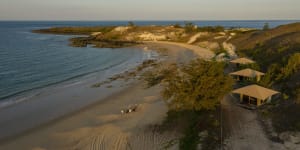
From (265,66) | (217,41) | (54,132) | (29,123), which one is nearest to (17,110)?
(29,123)

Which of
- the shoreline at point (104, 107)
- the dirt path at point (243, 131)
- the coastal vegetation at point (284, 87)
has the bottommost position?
the shoreline at point (104, 107)

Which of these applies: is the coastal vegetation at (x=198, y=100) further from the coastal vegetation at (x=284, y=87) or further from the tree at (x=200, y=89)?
the coastal vegetation at (x=284, y=87)

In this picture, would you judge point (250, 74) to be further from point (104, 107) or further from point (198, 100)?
point (104, 107)

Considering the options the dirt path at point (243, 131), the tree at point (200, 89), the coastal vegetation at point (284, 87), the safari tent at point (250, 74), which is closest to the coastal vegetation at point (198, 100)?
the tree at point (200, 89)

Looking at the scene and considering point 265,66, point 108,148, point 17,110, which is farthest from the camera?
point 265,66

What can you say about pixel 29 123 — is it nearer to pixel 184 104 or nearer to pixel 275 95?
pixel 184 104

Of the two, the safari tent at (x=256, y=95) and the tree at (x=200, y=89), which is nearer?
the tree at (x=200, y=89)

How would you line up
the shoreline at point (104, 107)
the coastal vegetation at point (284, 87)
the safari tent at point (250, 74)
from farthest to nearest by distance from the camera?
the safari tent at point (250, 74) → the shoreline at point (104, 107) → the coastal vegetation at point (284, 87)

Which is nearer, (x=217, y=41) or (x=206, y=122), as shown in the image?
(x=206, y=122)

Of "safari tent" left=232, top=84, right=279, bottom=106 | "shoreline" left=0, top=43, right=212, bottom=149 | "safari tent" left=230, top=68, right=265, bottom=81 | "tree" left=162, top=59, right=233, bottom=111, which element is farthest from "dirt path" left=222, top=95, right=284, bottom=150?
"safari tent" left=230, top=68, right=265, bottom=81
